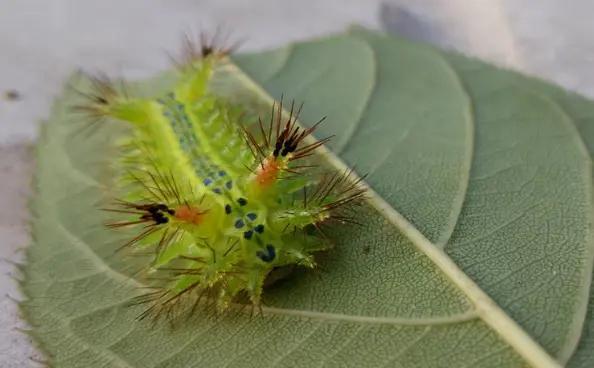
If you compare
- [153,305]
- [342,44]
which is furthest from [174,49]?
[153,305]

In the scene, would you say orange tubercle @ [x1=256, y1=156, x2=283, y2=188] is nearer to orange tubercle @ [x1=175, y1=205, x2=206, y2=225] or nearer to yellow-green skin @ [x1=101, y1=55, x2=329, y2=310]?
yellow-green skin @ [x1=101, y1=55, x2=329, y2=310]

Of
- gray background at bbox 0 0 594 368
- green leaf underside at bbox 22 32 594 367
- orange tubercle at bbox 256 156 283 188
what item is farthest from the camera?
gray background at bbox 0 0 594 368

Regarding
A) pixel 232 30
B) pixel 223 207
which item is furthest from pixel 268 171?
pixel 232 30

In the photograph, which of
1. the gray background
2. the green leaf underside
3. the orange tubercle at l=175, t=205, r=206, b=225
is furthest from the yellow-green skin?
the gray background

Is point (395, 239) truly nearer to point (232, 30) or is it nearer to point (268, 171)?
point (268, 171)

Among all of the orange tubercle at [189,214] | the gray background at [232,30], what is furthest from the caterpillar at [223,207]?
the gray background at [232,30]

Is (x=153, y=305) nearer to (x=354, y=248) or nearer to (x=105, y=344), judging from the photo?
(x=105, y=344)

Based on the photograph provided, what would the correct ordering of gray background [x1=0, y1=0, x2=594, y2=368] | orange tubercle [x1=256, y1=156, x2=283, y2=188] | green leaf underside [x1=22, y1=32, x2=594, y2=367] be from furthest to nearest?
gray background [x1=0, y1=0, x2=594, y2=368], orange tubercle [x1=256, y1=156, x2=283, y2=188], green leaf underside [x1=22, y1=32, x2=594, y2=367]
